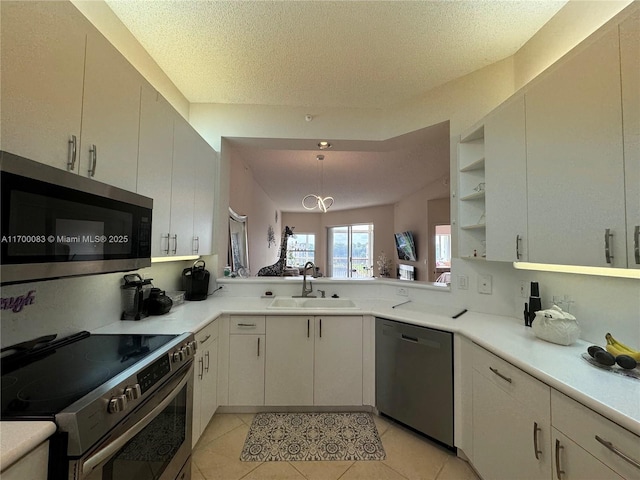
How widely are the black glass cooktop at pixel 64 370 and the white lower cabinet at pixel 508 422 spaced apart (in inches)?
67.9

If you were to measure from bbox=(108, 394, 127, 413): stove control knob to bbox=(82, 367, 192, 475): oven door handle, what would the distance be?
11 centimetres

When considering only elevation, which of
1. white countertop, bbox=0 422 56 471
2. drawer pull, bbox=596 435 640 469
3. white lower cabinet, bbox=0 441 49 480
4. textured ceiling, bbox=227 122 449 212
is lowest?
drawer pull, bbox=596 435 640 469

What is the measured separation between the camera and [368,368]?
215cm

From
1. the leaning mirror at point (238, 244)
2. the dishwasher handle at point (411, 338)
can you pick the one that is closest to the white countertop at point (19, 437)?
the dishwasher handle at point (411, 338)

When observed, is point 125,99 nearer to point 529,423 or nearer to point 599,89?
point 599,89

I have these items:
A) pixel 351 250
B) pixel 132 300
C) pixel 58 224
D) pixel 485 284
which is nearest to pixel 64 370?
pixel 58 224

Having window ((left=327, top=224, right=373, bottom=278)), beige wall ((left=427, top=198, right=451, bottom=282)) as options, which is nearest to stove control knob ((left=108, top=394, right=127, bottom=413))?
beige wall ((left=427, top=198, right=451, bottom=282))

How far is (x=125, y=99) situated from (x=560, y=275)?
108 inches

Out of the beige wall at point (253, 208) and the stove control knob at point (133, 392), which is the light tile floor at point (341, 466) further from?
the beige wall at point (253, 208)

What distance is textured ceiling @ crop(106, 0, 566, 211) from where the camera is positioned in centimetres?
160

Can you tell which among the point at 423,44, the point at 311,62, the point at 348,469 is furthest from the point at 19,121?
the point at 348,469

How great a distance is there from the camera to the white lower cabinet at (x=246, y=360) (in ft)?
6.97

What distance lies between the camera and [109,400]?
0.88 m

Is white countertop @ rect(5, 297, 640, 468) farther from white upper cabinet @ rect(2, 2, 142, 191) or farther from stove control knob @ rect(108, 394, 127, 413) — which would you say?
white upper cabinet @ rect(2, 2, 142, 191)
